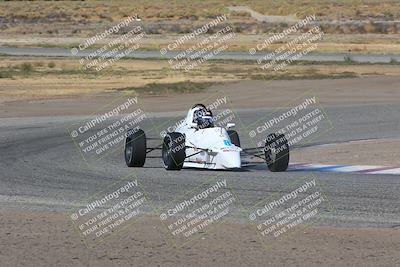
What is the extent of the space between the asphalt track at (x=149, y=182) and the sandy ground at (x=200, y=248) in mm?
1012

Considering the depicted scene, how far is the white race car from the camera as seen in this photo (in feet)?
64.2

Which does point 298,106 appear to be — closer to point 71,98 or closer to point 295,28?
point 71,98

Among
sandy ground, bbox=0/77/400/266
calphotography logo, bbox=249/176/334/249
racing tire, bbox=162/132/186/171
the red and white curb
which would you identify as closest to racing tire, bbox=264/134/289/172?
the red and white curb

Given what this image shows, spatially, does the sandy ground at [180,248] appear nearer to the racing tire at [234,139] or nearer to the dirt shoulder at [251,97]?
the racing tire at [234,139]

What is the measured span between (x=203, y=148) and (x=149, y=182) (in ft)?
7.08

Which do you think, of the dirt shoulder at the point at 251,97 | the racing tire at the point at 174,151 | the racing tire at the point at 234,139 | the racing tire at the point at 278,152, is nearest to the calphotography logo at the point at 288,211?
the racing tire at the point at 278,152

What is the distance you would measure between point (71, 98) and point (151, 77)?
9492 millimetres

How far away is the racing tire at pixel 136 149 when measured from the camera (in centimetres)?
2062

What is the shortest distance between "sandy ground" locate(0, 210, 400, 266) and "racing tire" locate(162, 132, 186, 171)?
570 cm

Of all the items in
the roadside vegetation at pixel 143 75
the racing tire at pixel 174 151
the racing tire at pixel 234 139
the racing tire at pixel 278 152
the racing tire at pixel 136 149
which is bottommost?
the racing tire at pixel 278 152

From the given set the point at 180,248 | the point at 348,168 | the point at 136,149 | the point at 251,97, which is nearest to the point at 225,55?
A: the point at 251,97

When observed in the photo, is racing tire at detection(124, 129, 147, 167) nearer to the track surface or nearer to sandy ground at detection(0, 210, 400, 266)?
sandy ground at detection(0, 210, 400, 266)

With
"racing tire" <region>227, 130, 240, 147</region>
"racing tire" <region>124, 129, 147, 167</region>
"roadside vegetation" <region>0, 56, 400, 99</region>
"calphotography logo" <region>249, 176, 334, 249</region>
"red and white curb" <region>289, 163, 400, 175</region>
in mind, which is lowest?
"red and white curb" <region>289, 163, 400, 175</region>

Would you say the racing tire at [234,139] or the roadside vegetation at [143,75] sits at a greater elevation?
the roadside vegetation at [143,75]
